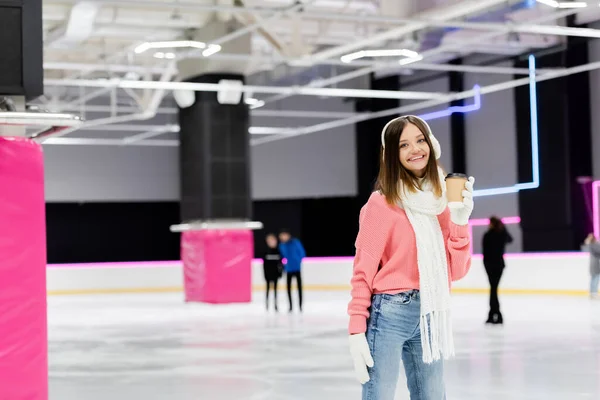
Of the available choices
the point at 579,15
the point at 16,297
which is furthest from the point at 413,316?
the point at 579,15

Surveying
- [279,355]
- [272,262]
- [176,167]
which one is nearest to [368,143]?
[176,167]

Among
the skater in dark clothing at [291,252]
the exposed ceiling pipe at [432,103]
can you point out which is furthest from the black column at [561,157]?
the skater in dark clothing at [291,252]

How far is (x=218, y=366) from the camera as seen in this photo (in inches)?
383

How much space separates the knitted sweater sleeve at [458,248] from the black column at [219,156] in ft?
57.0

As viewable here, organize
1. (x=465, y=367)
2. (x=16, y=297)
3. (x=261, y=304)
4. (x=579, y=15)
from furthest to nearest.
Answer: (x=579, y=15) < (x=261, y=304) < (x=465, y=367) < (x=16, y=297)

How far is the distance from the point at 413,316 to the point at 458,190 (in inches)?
18.5

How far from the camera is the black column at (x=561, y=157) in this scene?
23.2m

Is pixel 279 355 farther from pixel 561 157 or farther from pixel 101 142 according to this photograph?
pixel 101 142

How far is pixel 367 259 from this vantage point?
3.60 metres

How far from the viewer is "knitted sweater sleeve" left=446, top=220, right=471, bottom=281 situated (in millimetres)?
3674

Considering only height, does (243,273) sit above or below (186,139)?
below

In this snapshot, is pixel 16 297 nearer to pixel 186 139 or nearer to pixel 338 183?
pixel 186 139

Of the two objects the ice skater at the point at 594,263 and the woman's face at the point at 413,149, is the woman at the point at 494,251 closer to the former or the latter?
the ice skater at the point at 594,263

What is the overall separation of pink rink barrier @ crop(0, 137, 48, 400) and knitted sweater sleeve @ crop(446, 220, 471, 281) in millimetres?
3123
